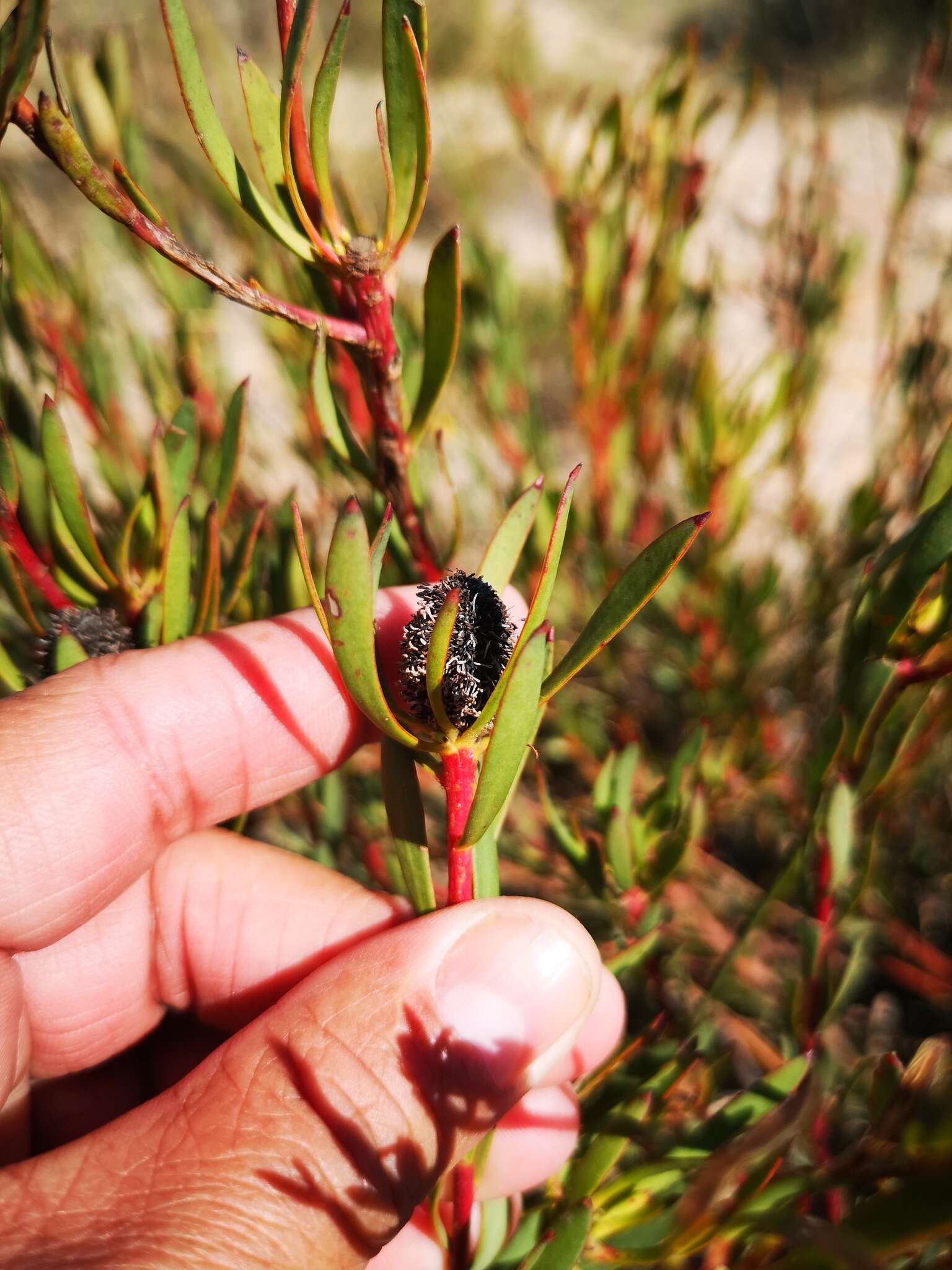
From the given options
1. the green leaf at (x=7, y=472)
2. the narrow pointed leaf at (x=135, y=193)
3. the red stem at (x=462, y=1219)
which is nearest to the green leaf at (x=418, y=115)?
the narrow pointed leaf at (x=135, y=193)

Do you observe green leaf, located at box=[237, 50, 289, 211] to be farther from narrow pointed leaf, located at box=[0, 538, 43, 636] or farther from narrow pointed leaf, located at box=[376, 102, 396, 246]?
narrow pointed leaf, located at box=[0, 538, 43, 636]

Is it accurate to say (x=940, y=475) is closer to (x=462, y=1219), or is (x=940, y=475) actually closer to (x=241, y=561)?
(x=241, y=561)

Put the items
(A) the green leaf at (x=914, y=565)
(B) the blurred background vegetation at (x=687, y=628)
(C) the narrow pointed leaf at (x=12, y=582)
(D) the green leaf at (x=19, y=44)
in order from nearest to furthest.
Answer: (D) the green leaf at (x=19, y=44), (A) the green leaf at (x=914, y=565), (B) the blurred background vegetation at (x=687, y=628), (C) the narrow pointed leaf at (x=12, y=582)

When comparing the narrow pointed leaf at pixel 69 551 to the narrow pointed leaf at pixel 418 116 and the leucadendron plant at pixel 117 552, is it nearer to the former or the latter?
the leucadendron plant at pixel 117 552

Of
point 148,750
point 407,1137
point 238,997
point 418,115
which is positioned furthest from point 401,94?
point 238,997

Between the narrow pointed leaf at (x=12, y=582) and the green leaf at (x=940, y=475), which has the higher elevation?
the green leaf at (x=940, y=475)

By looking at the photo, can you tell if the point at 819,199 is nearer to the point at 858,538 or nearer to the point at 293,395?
the point at 858,538
